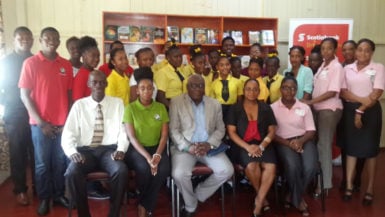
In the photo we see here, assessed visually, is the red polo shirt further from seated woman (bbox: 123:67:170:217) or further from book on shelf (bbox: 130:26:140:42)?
book on shelf (bbox: 130:26:140:42)

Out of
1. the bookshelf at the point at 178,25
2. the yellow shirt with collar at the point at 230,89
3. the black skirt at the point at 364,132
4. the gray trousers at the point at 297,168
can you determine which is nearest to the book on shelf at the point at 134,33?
the bookshelf at the point at 178,25

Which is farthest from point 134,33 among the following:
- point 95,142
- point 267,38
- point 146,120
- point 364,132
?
point 364,132

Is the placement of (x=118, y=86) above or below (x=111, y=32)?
below

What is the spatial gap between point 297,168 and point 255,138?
19.0 inches

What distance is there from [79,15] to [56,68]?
2.46 m

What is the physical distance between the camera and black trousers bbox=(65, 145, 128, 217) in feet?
10.0

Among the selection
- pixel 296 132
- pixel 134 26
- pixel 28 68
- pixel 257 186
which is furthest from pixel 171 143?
pixel 134 26

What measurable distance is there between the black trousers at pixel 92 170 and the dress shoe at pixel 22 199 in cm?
104

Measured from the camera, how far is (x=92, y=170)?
10.5 ft

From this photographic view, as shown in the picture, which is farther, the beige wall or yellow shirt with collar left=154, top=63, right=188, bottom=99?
the beige wall

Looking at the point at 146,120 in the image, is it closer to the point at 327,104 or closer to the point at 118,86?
the point at 118,86

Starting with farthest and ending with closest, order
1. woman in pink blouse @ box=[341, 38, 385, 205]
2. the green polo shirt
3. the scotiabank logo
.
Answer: the scotiabank logo, woman in pink blouse @ box=[341, 38, 385, 205], the green polo shirt

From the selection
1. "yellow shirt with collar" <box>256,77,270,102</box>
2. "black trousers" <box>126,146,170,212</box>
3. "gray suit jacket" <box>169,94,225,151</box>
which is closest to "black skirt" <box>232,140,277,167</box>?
"gray suit jacket" <box>169,94,225,151</box>

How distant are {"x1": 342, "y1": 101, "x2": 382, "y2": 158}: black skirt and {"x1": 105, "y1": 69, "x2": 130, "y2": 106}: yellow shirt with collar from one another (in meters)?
2.35
